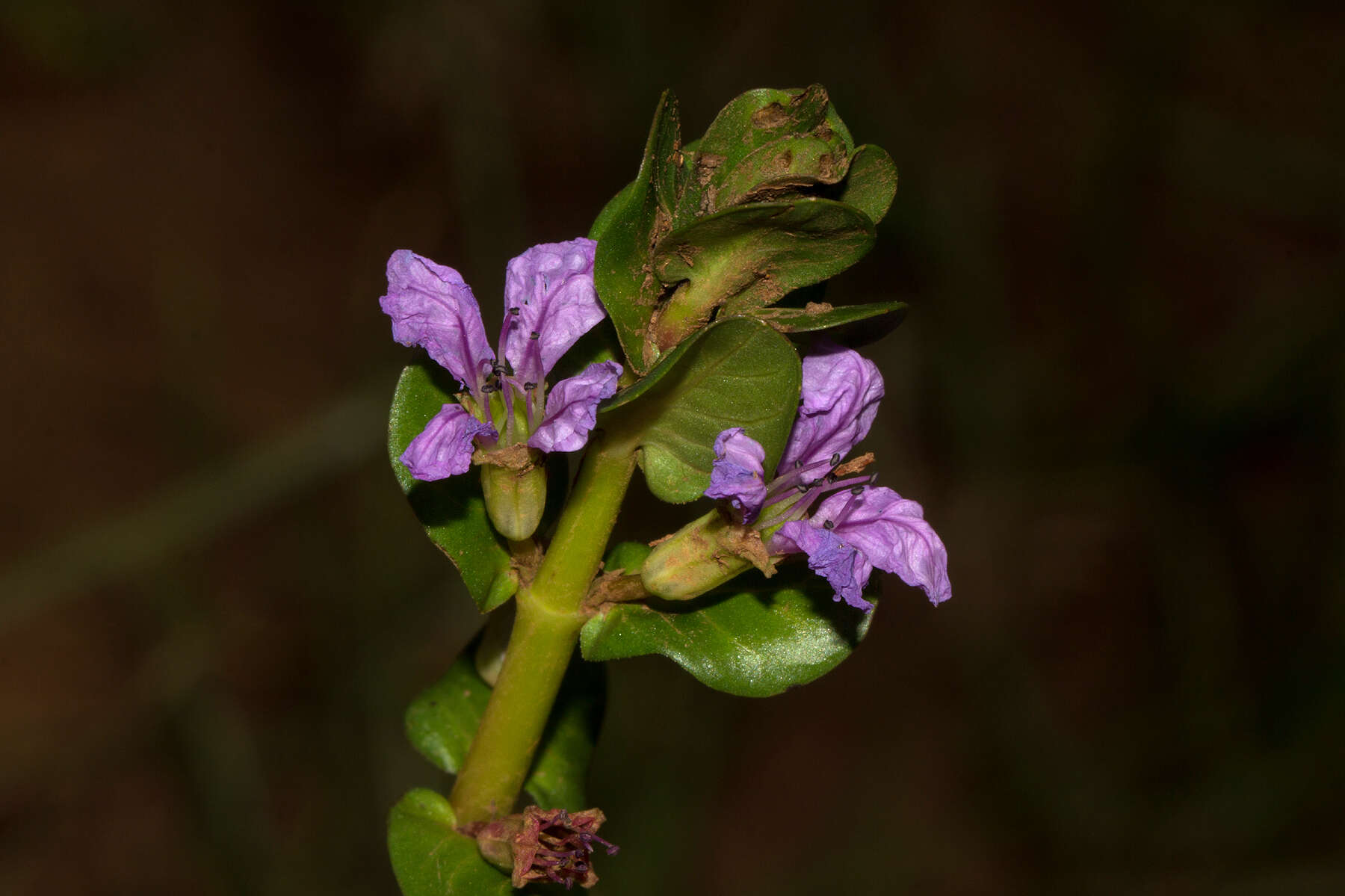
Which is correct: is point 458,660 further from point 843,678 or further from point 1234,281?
point 1234,281

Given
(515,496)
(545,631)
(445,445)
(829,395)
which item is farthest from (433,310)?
(829,395)

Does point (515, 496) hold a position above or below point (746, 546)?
above

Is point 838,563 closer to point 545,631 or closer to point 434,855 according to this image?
point 545,631

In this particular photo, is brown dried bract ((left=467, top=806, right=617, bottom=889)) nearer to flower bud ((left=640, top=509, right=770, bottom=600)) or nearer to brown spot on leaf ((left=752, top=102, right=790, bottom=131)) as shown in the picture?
flower bud ((left=640, top=509, right=770, bottom=600))

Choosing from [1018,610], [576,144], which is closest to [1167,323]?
[1018,610]

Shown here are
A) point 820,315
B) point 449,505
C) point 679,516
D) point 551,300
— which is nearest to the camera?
point 820,315

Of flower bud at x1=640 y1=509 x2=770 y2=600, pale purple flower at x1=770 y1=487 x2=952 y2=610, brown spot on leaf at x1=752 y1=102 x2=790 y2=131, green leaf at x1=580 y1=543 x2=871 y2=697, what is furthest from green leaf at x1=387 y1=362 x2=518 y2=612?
brown spot on leaf at x1=752 y1=102 x2=790 y2=131
